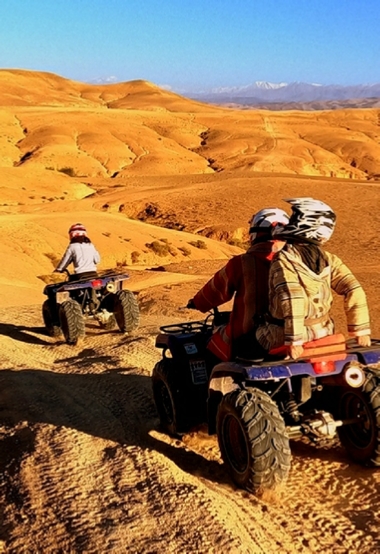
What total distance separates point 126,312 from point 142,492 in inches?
251

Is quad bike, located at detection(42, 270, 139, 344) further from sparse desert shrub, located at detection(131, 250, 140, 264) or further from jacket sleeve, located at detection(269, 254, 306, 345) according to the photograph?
sparse desert shrub, located at detection(131, 250, 140, 264)

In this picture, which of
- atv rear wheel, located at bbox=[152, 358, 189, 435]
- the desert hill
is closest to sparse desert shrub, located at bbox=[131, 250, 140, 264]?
atv rear wheel, located at bbox=[152, 358, 189, 435]

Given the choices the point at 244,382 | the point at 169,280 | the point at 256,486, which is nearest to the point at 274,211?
the point at 244,382

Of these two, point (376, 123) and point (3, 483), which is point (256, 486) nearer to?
point (3, 483)

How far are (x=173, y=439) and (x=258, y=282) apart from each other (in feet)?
5.46

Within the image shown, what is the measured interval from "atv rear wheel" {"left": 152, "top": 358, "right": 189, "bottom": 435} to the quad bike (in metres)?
4.59

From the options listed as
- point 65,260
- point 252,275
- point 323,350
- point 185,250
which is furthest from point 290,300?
point 185,250

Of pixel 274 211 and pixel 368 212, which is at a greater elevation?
pixel 274 211

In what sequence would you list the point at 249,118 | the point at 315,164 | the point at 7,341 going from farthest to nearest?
1. the point at 249,118
2. the point at 315,164
3. the point at 7,341

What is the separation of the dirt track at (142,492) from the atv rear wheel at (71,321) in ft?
11.1

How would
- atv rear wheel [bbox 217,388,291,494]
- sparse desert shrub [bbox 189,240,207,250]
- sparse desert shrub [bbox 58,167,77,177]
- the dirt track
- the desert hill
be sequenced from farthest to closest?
the desert hill
sparse desert shrub [bbox 58,167,77,177]
sparse desert shrub [bbox 189,240,207,250]
atv rear wheel [bbox 217,388,291,494]
the dirt track

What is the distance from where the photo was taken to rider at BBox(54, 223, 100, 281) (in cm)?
1065

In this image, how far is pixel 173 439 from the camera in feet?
18.4

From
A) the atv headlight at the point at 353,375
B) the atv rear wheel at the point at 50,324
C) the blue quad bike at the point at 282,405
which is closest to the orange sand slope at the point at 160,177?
the atv rear wheel at the point at 50,324
